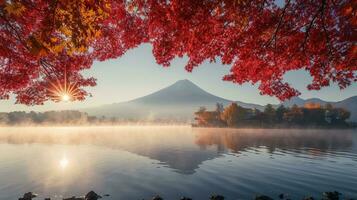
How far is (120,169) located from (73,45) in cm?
2574

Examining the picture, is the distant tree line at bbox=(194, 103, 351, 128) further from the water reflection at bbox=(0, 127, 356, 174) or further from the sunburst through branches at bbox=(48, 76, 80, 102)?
the sunburst through branches at bbox=(48, 76, 80, 102)

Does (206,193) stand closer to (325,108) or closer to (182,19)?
(182,19)

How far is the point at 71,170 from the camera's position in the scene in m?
30.1

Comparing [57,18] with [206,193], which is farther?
[206,193]

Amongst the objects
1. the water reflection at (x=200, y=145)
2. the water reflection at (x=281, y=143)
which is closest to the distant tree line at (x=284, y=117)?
the water reflection at (x=200, y=145)

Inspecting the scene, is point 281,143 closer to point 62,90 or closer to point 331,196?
point 331,196

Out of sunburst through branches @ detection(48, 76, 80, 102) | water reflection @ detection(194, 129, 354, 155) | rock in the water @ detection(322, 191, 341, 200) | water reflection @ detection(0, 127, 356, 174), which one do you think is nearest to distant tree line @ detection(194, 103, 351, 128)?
water reflection @ detection(0, 127, 356, 174)

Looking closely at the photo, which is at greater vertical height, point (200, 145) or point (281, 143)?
point (281, 143)

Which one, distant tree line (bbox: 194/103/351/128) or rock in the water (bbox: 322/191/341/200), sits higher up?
distant tree line (bbox: 194/103/351/128)

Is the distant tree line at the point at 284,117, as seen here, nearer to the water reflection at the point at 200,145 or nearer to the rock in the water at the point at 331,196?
the water reflection at the point at 200,145

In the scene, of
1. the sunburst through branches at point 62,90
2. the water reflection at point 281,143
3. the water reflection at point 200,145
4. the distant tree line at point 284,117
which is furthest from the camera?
the distant tree line at point 284,117

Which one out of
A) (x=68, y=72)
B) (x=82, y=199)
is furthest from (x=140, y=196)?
(x=68, y=72)

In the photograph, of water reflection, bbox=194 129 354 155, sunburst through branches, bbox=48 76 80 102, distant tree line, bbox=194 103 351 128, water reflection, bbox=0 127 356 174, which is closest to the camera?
sunburst through branches, bbox=48 76 80 102

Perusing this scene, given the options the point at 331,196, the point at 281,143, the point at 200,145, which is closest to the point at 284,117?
the point at 281,143
